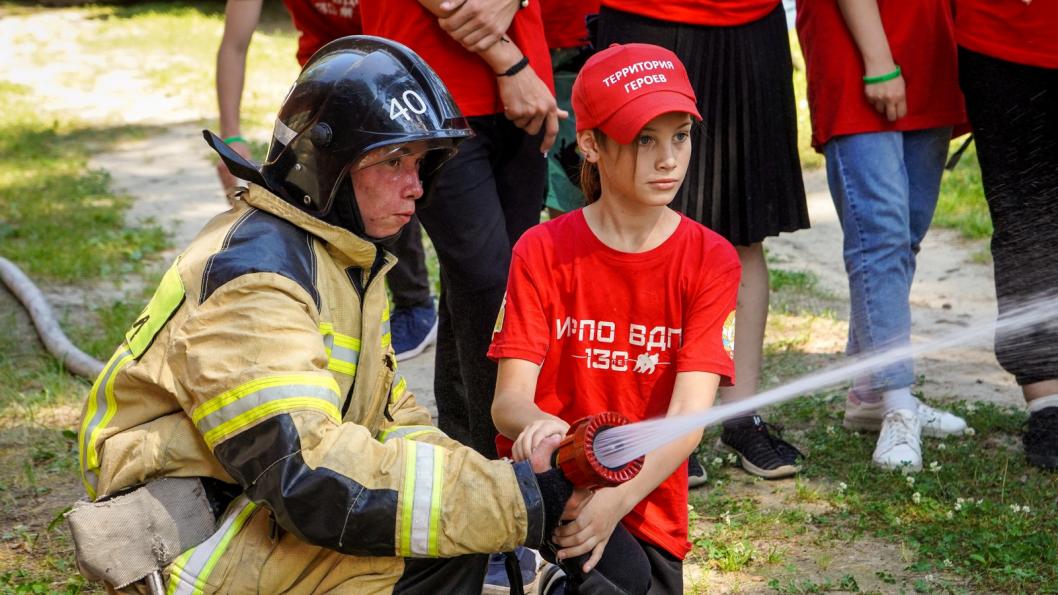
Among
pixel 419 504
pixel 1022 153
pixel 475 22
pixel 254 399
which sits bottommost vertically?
pixel 419 504

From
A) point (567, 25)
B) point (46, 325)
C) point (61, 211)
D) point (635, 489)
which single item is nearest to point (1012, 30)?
point (567, 25)

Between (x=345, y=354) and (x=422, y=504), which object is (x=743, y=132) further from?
(x=422, y=504)

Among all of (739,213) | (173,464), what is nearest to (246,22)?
(739,213)

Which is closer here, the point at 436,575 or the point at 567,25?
the point at 436,575

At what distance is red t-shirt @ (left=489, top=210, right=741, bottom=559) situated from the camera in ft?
11.1

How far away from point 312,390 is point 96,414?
2.10ft

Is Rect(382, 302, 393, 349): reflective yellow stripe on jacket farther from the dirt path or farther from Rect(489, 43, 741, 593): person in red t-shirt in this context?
the dirt path

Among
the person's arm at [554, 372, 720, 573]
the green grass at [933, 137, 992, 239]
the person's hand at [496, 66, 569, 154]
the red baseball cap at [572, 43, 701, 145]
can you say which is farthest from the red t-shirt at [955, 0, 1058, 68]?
the green grass at [933, 137, 992, 239]

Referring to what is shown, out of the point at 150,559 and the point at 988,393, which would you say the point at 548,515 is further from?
the point at 988,393

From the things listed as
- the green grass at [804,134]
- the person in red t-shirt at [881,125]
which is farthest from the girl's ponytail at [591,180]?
the green grass at [804,134]

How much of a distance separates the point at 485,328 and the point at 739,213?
1.06 m

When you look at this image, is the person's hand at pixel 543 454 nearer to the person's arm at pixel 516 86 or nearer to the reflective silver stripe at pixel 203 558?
the reflective silver stripe at pixel 203 558

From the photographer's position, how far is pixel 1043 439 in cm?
470

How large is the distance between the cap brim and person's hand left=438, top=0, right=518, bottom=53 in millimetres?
940
